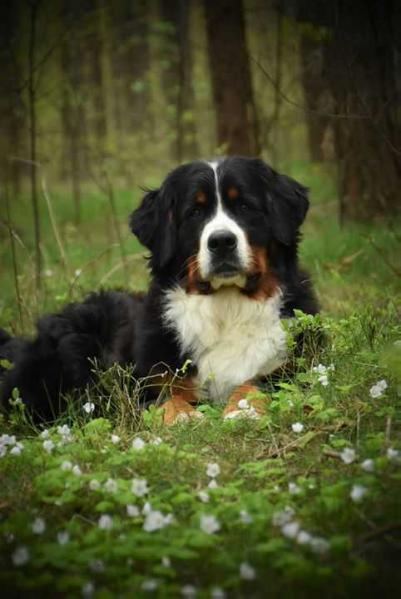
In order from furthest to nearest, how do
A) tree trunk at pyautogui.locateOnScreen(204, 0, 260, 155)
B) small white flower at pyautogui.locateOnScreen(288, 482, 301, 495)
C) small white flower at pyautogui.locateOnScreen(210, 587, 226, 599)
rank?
1. tree trunk at pyautogui.locateOnScreen(204, 0, 260, 155)
2. small white flower at pyautogui.locateOnScreen(288, 482, 301, 495)
3. small white flower at pyautogui.locateOnScreen(210, 587, 226, 599)

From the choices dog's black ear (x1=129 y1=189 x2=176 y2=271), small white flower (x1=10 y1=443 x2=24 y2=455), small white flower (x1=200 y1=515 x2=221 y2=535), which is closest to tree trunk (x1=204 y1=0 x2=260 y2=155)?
dog's black ear (x1=129 y1=189 x2=176 y2=271)

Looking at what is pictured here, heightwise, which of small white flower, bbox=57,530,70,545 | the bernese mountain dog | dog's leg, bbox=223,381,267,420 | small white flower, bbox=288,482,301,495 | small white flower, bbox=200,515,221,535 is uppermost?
the bernese mountain dog

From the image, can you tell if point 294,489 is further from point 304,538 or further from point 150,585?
point 150,585

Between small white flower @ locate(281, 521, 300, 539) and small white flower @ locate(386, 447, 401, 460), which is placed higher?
small white flower @ locate(386, 447, 401, 460)

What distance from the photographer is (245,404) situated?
13.1 feet

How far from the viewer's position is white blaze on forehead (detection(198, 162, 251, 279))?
4.44 m

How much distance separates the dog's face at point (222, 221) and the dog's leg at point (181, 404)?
23.1 inches

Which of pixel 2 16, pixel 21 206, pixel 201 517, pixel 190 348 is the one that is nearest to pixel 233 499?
pixel 201 517

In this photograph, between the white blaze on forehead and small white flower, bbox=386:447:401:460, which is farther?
the white blaze on forehead

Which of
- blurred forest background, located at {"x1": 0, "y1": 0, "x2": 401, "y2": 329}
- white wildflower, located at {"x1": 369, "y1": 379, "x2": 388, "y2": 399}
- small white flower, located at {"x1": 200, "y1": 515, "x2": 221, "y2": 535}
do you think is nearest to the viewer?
small white flower, located at {"x1": 200, "y1": 515, "x2": 221, "y2": 535}

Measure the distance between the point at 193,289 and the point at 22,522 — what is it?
205cm

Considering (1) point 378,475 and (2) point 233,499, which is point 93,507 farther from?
(1) point 378,475

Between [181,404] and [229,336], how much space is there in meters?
0.52

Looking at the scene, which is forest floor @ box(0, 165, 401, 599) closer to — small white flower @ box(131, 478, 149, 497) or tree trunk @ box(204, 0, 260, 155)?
small white flower @ box(131, 478, 149, 497)
